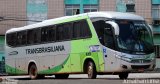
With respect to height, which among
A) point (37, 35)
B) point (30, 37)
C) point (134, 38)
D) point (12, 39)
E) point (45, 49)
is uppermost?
point (134, 38)

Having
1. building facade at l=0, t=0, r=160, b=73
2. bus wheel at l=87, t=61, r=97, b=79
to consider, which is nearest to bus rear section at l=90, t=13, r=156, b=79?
bus wheel at l=87, t=61, r=97, b=79

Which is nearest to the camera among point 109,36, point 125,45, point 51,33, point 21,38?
point 125,45

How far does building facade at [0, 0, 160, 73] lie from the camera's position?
5431 cm

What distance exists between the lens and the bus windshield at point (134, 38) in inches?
799

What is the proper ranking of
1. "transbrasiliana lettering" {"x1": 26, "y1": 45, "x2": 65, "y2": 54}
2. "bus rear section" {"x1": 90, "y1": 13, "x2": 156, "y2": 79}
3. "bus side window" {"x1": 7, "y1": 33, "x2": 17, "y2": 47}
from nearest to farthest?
"bus rear section" {"x1": 90, "y1": 13, "x2": 156, "y2": 79}
"transbrasiliana lettering" {"x1": 26, "y1": 45, "x2": 65, "y2": 54}
"bus side window" {"x1": 7, "y1": 33, "x2": 17, "y2": 47}

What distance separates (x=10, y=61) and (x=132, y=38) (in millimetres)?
12142

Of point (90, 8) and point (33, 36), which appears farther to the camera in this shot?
point (90, 8)

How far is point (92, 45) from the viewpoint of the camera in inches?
849

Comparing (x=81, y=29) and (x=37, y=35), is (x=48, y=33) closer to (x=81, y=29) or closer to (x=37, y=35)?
(x=37, y=35)

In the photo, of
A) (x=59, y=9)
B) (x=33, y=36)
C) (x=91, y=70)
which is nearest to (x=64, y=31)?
(x=91, y=70)

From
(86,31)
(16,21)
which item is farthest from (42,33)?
(16,21)

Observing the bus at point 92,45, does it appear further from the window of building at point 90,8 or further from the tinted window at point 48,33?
the window of building at point 90,8

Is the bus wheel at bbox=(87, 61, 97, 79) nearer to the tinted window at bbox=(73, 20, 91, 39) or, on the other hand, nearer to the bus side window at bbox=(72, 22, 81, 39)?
the tinted window at bbox=(73, 20, 91, 39)

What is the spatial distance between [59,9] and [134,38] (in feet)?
114
